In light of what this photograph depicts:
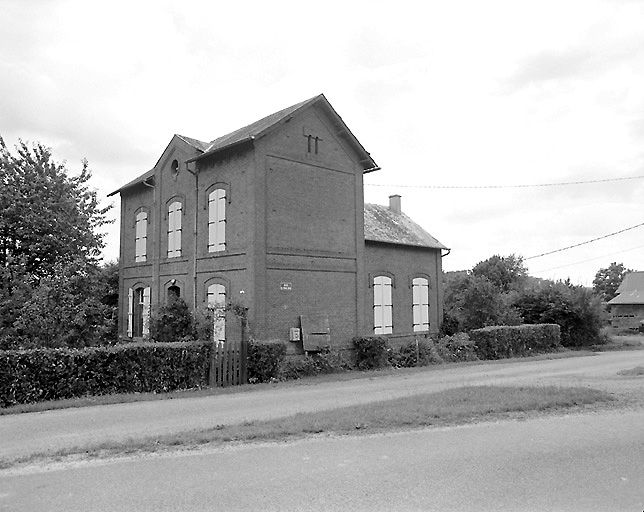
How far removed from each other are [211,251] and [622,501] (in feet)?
53.2

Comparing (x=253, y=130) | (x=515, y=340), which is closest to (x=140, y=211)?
(x=253, y=130)

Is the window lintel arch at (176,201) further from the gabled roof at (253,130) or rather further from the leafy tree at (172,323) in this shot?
the leafy tree at (172,323)

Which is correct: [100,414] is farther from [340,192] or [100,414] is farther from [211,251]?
[340,192]

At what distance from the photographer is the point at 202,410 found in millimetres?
11172

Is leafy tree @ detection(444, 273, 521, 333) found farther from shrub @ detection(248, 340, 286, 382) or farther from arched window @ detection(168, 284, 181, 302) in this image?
shrub @ detection(248, 340, 286, 382)

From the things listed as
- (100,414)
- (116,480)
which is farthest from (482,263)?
(116,480)

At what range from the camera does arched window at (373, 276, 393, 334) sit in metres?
23.2

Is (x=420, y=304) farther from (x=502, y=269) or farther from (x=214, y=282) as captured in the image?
(x=502, y=269)

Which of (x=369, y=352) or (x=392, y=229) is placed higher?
(x=392, y=229)

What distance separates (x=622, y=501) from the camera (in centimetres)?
550

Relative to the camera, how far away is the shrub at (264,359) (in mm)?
16031

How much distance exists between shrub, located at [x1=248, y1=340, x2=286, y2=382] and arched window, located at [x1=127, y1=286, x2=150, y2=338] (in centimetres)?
953

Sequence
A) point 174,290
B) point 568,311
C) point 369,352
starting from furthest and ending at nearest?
1. point 568,311
2. point 174,290
3. point 369,352

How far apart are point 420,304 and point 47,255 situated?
15568mm
